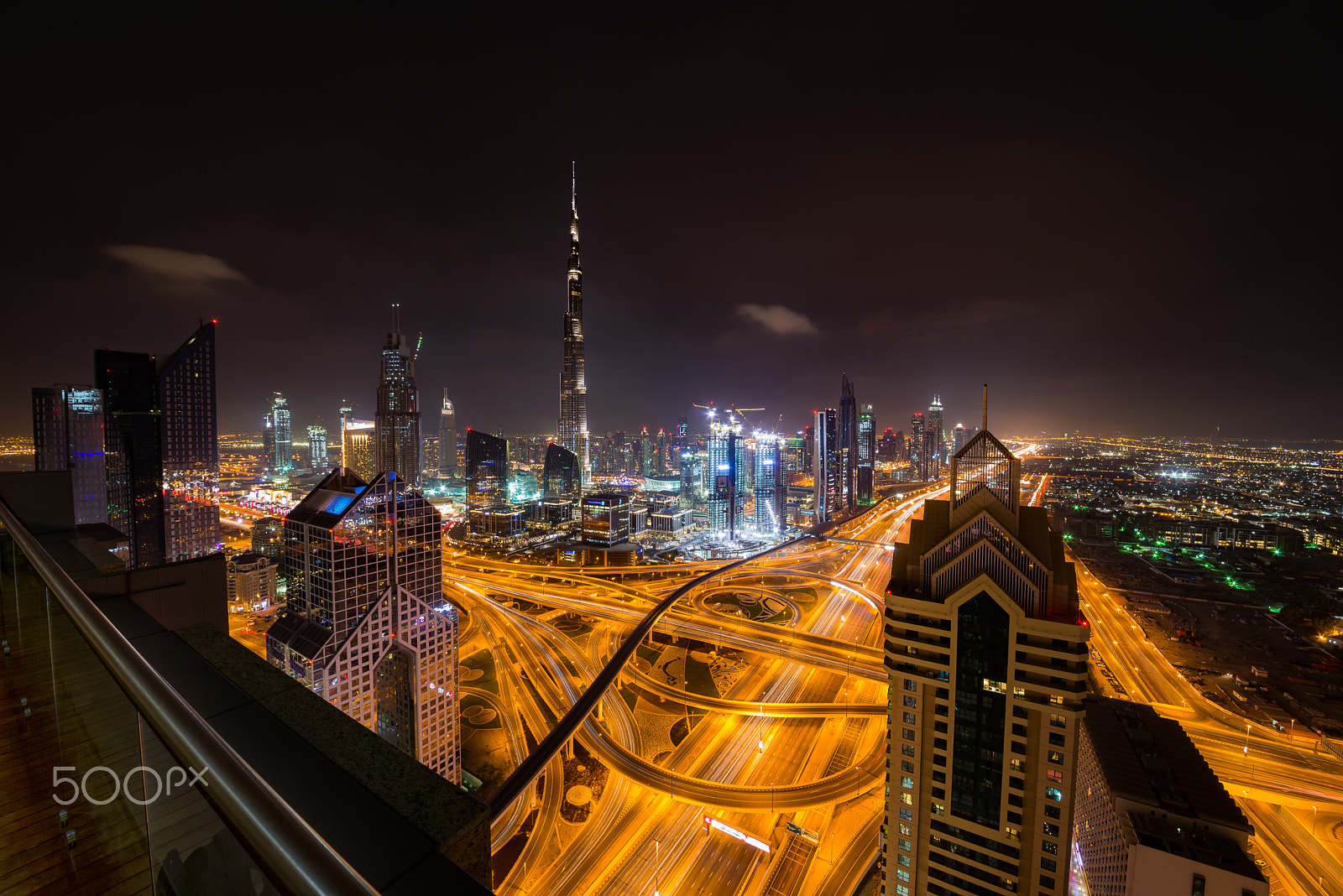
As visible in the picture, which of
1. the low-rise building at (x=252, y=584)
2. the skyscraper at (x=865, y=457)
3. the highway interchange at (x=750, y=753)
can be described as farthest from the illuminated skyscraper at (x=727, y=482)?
the low-rise building at (x=252, y=584)

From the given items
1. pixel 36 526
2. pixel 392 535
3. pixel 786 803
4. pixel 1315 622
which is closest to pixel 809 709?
pixel 786 803

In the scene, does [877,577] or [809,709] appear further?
[877,577]

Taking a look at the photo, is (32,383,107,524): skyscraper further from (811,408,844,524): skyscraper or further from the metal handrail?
(811,408,844,524): skyscraper

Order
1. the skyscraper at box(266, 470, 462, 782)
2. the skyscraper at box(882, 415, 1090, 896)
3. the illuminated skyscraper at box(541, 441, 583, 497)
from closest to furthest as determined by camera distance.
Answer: the skyscraper at box(882, 415, 1090, 896), the skyscraper at box(266, 470, 462, 782), the illuminated skyscraper at box(541, 441, 583, 497)

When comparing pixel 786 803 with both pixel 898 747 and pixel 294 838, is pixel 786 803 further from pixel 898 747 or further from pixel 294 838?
pixel 294 838

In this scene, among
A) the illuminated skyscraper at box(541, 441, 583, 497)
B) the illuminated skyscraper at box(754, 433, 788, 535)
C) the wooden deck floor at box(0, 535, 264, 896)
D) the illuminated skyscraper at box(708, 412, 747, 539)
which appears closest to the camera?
the wooden deck floor at box(0, 535, 264, 896)

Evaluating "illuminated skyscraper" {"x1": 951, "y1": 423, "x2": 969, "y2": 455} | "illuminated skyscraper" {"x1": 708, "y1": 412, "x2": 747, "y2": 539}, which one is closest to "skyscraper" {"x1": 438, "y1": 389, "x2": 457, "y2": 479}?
"illuminated skyscraper" {"x1": 708, "y1": 412, "x2": 747, "y2": 539}

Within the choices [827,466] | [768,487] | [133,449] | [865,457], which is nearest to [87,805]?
[133,449]
